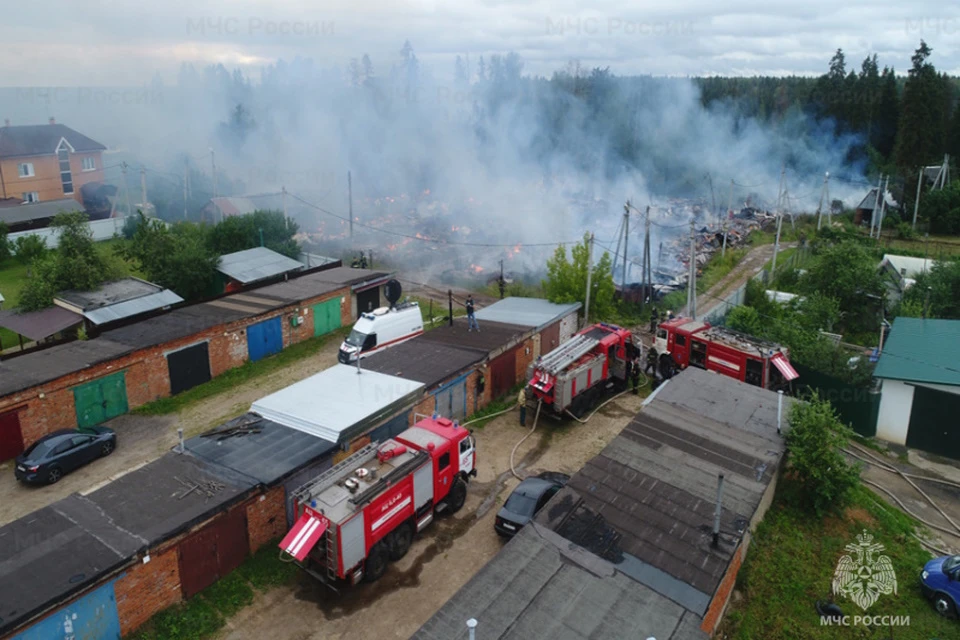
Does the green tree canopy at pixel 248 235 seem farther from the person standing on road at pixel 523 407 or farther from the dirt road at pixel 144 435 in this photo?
the person standing on road at pixel 523 407

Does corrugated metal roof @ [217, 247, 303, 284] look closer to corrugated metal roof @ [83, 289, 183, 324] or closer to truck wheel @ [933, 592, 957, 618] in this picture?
corrugated metal roof @ [83, 289, 183, 324]

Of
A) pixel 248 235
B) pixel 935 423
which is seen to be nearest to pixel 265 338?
pixel 248 235

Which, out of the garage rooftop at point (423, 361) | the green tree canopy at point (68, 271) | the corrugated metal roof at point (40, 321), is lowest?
the garage rooftop at point (423, 361)

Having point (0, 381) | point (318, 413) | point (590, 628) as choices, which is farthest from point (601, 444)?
point (0, 381)

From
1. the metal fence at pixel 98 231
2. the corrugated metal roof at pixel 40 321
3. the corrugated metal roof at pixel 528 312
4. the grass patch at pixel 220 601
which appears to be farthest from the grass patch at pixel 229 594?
the metal fence at pixel 98 231

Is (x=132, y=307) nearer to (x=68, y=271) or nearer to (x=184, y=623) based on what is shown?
(x=68, y=271)

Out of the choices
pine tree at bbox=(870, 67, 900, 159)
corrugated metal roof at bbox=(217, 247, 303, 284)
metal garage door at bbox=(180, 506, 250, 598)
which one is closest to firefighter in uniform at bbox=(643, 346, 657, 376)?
metal garage door at bbox=(180, 506, 250, 598)
